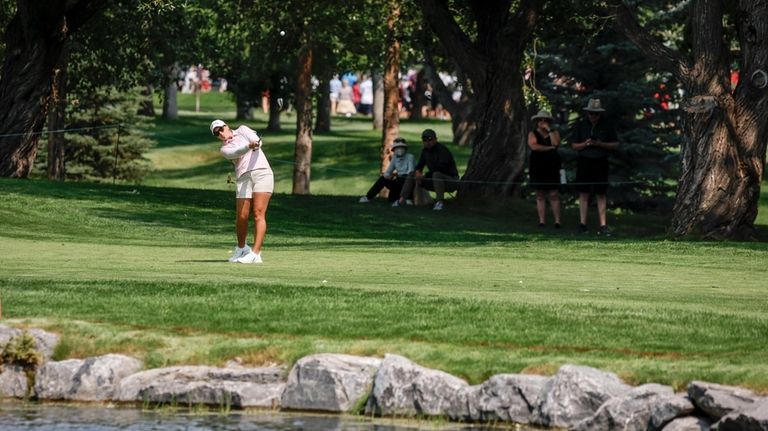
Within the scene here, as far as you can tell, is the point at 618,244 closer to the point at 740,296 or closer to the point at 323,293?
the point at 740,296

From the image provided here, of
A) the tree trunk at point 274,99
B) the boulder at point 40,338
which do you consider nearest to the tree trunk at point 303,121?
the tree trunk at point 274,99

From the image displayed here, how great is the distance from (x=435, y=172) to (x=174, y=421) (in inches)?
836

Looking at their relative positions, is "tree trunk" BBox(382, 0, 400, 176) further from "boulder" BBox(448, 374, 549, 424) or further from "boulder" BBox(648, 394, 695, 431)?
"boulder" BBox(648, 394, 695, 431)

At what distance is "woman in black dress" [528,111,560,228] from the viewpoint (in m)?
28.9

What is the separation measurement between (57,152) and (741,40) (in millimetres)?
24290

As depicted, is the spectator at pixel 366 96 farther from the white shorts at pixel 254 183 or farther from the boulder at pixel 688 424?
the boulder at pixel 688 424

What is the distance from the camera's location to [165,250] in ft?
69.0

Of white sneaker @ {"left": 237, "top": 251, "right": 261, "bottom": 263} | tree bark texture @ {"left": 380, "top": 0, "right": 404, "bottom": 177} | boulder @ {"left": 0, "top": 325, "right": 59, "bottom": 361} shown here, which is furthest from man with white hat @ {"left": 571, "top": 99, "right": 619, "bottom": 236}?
boulder @ {"left": 0, "top": 325, "right": 59, "bottom": 361}

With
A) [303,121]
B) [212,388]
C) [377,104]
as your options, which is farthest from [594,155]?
[377,104]

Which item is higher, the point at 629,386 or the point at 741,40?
the point at 741,40

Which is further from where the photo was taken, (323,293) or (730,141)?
(730,141)

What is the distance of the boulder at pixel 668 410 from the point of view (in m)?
9.94

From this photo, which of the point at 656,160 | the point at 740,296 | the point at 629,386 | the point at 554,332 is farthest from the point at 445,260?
the point at 656,160

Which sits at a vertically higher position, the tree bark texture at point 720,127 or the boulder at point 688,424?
the tree bark texture at point 720,127
